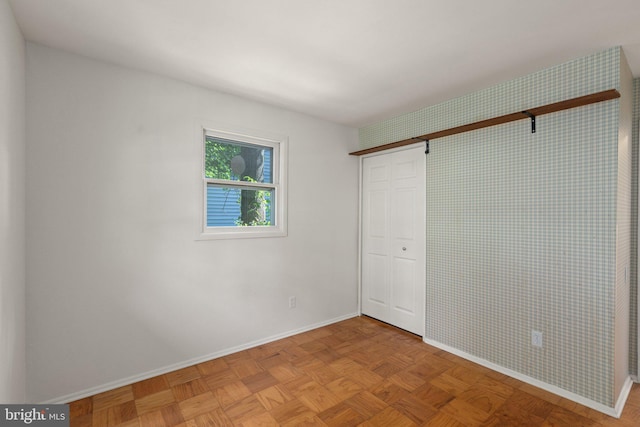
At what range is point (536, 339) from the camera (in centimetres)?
233

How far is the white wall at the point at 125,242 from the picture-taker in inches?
80.0

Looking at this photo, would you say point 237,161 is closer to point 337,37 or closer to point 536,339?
point 337,37

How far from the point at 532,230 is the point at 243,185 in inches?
100

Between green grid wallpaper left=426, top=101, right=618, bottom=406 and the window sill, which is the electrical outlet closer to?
green grid wallpaper left=426, top=101, right=618, bottom=406

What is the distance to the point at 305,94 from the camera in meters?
2.85

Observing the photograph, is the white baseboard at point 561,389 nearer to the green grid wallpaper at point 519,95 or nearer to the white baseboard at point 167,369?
the white baseboard at point 167,369

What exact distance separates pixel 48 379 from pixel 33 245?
0.91 meters

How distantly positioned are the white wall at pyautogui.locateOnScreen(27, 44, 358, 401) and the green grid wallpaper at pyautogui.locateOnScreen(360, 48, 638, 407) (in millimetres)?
1707

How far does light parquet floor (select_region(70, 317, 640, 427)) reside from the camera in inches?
76.9

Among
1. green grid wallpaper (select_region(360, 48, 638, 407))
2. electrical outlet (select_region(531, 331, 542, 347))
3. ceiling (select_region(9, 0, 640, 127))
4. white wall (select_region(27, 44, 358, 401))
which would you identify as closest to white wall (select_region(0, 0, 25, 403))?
white wall (select_region(27, 44, 358, 401))

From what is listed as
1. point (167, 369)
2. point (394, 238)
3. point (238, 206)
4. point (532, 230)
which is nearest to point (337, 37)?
point (238, 206)

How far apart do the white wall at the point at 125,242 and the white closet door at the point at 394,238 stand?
1194 millimetres

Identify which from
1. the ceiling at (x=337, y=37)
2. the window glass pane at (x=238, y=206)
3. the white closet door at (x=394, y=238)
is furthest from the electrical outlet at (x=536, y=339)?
the window glass pane at (x=238, y=206)

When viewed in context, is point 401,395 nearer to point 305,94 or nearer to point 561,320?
point 561,320
